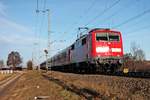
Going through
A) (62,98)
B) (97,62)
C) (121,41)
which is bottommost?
(62,98)

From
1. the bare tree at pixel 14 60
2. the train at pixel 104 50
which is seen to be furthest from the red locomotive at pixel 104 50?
the bare tree at pixel 14 60

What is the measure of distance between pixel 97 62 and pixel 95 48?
1.60 metres

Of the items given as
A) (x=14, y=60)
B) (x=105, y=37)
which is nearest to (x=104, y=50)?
(x=105, y=37)

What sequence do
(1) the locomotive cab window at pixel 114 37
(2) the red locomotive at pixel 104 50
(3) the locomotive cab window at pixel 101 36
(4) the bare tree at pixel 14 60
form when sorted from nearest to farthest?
(2) the red locomotive at pixel 104 50, (3) the locomotive cab window at pixel 101 36, (1) the locomotive cab window at pixel 114 37, (4) the bare tree at pixel 14 60

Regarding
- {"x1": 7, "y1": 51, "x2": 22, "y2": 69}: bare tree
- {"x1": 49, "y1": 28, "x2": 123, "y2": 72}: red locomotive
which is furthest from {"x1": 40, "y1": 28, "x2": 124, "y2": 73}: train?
{"x1": 7, "y1": 51, "x2": 22, "y2": 69}: bare tree

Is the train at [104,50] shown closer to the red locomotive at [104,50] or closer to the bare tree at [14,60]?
the red locomotive at [104,50]

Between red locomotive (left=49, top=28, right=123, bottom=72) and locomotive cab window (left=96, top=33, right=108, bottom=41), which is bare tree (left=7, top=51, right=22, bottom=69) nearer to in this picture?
red locomotive (left=49, top=28, right=123, bottom=72)

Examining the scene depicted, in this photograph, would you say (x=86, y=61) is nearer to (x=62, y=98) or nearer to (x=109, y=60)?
(x=109, y=60)

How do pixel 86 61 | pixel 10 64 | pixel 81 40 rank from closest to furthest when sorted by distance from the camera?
1. pixel 86 61
2. pixel 81 40
3. pixel 10 64

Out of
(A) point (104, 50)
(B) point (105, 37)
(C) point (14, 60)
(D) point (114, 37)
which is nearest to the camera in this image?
(A) point (104, 50)

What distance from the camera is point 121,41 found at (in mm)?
33531

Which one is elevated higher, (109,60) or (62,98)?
(109,60)

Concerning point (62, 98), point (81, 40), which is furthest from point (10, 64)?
point (62, 98)

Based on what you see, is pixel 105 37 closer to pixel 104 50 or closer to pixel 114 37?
pixel 114 37
